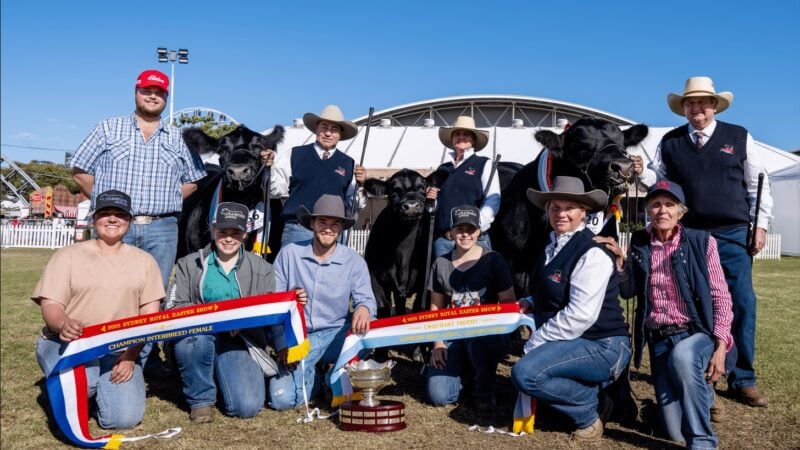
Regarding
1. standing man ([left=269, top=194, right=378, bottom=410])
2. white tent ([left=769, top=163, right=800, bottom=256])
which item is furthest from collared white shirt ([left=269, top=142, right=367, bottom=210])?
white tent ([left=769, top=163, right=800, bottom=256])

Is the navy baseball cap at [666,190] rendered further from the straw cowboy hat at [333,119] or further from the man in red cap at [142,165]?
the man in red cap at [142,165]

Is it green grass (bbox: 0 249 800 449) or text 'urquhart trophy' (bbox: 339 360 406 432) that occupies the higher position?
text 'urquhart trophy' (bbox: 339 360 406 432)

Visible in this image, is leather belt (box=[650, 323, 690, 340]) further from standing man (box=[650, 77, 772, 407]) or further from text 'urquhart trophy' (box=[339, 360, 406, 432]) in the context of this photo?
text 'urquhart trophy' (box=[339, 360, 406, 432])

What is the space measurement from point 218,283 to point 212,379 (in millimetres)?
620

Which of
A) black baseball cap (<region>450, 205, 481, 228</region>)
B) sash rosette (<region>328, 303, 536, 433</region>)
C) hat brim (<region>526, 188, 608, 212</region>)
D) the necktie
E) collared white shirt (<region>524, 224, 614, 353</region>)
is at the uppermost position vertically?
the necktie

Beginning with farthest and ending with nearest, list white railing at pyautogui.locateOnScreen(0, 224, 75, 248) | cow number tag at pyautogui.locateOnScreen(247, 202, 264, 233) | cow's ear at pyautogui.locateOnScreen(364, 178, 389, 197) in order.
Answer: white railing at pyautogui.locateOnScreen(0, 224, 75, 248), cow's ear at pyautogui.locateOnScreen(364, 178, 389, 197), cow number tag at pyautogui.locateOnScreen(247, 202, 264, 233)

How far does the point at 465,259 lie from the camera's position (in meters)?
4.67

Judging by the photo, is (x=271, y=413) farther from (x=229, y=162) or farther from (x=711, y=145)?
(x=711, y=145)

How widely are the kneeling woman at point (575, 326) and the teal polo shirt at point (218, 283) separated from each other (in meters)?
1.90

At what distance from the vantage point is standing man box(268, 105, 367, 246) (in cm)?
535

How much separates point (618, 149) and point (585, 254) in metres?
1.97

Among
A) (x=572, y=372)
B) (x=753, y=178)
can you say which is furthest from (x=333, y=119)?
(x=753, y=178)

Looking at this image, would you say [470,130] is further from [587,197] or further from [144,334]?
[144,334]

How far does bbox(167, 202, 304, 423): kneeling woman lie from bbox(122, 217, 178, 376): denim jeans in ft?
1.35
